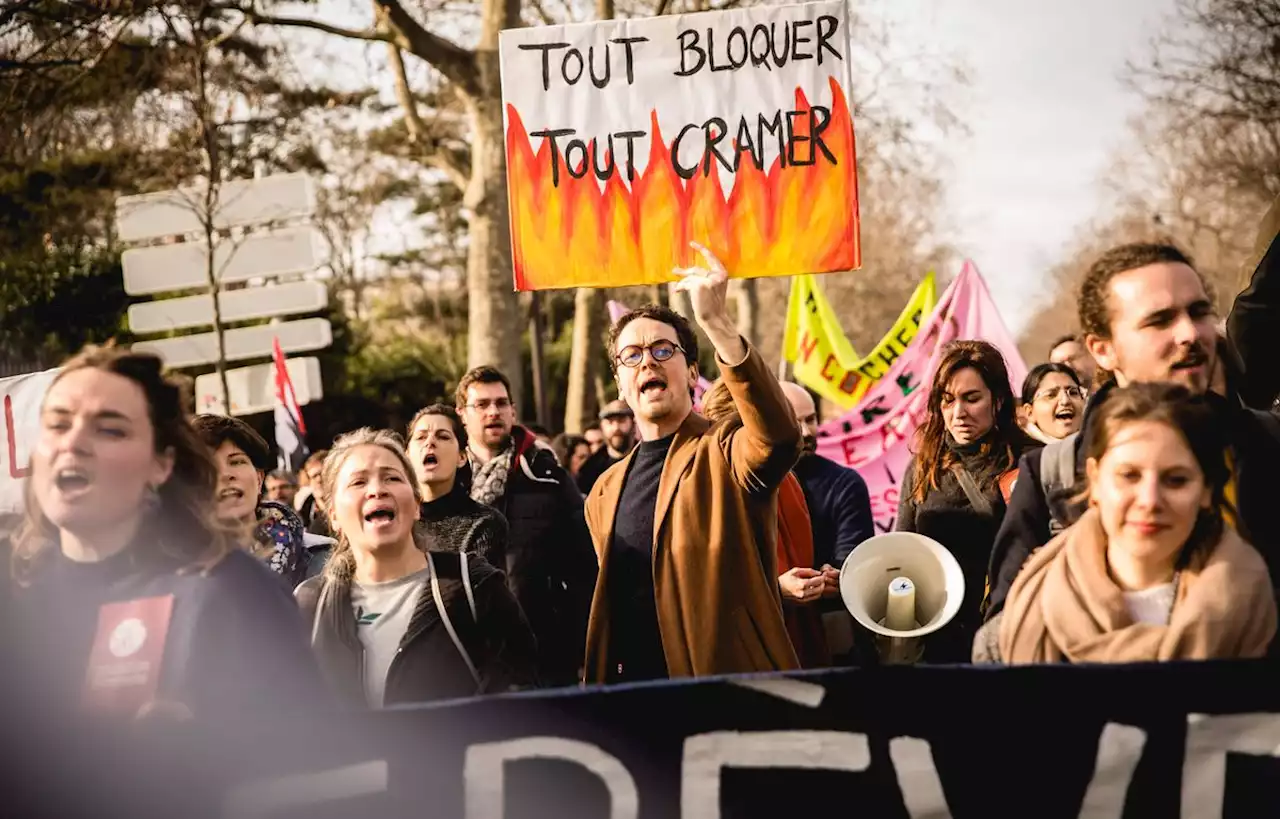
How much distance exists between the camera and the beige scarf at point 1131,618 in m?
2.40

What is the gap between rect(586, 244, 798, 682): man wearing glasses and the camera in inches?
131

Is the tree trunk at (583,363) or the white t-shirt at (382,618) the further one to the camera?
the tree trunk at (583,363)

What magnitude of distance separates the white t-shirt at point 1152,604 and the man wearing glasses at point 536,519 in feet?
8.94

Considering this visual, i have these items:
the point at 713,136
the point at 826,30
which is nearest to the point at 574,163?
the point at 713,136

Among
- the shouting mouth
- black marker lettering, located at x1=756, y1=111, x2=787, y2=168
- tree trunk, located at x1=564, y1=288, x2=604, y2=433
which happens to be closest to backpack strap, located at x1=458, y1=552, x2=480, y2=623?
the shouting mouth

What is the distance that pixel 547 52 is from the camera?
457cm

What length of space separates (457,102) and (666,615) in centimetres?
1608

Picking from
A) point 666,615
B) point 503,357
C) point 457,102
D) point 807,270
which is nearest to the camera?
point 666,615

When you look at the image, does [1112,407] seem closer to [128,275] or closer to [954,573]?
[954,573]

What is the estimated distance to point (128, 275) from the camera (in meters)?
14.2

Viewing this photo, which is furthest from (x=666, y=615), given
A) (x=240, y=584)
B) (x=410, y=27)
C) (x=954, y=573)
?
(x=410, y=27)

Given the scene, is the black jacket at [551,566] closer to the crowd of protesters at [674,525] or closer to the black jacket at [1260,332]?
the crowd of protesters at [674,525]

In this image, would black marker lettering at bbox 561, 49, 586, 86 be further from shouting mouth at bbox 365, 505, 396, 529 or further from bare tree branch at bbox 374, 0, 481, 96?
bare tree branch at bbox 374, 0, 481, 96

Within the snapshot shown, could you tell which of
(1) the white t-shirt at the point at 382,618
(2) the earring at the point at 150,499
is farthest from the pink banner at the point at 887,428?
(2) the earring at the point at 150,499
